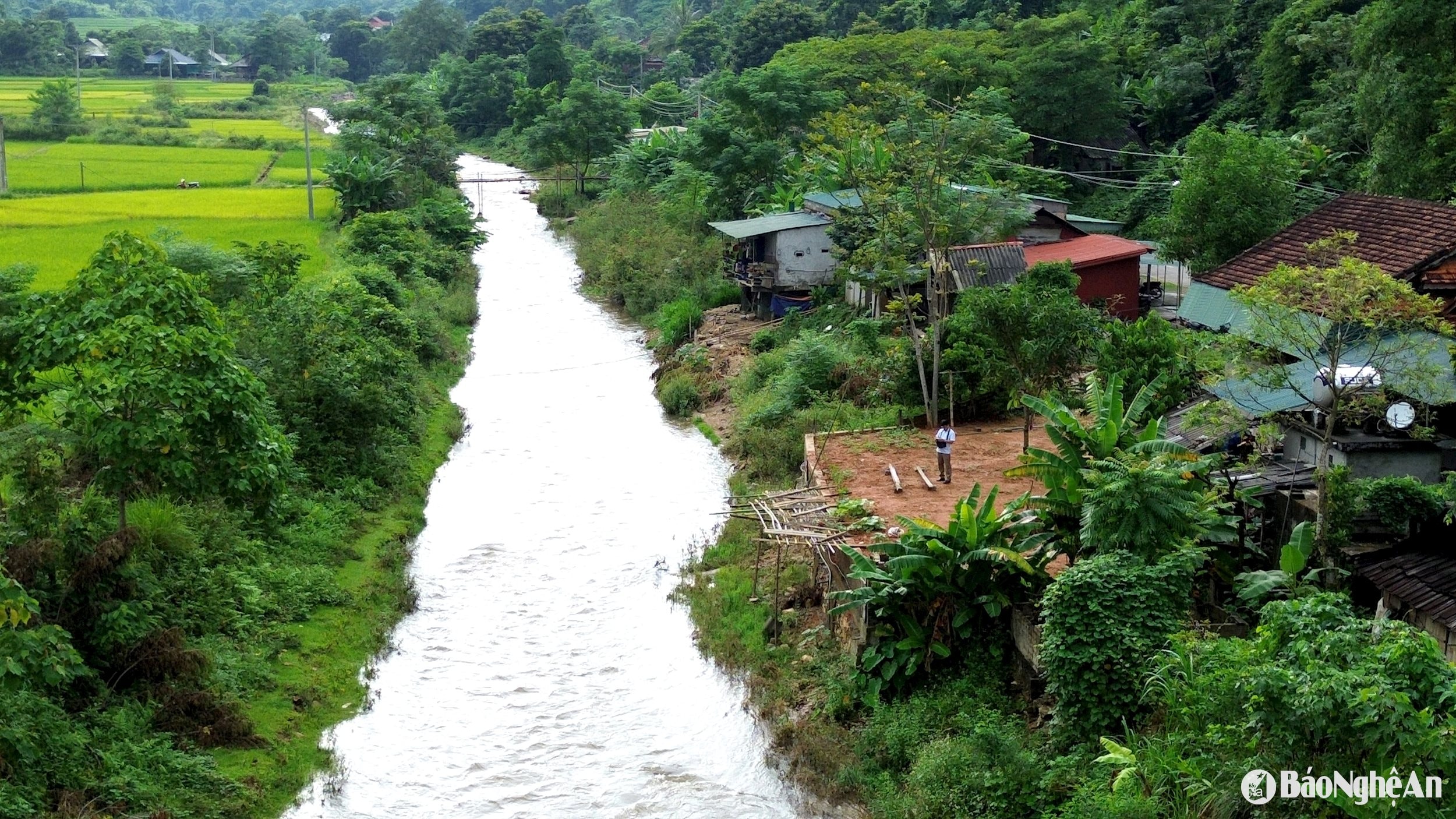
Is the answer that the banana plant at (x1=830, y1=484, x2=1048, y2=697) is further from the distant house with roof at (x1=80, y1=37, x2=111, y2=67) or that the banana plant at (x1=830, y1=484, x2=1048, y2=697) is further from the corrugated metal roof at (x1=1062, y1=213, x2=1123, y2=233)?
the distant house with roof at (x1=80, y1=37, x2=111, y2=67)

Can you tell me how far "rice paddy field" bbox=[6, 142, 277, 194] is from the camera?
4162cm

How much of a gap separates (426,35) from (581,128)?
40.3m

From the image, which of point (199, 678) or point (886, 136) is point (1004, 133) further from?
point (199, 678)

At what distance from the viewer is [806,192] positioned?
115 ft

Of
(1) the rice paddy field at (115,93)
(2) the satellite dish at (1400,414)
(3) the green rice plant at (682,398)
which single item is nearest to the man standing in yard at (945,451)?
(2) the satellite dish at (1400,414)

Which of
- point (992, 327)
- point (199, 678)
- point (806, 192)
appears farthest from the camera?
point (806, 192)

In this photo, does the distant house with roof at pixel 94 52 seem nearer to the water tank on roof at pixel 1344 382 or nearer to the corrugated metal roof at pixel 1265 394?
the corrugated metal roof at pixel 1265 394

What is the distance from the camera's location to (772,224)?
103 feet

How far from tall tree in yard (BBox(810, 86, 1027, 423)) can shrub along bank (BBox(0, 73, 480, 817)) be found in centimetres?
905

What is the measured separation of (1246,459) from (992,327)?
20.1 feet

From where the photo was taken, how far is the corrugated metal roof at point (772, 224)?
30.7 metres

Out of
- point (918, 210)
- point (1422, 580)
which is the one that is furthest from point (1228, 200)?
point (1422, 580)

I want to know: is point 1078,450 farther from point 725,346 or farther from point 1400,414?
point 725,346

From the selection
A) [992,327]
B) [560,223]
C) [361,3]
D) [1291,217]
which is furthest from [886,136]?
[361,3]
